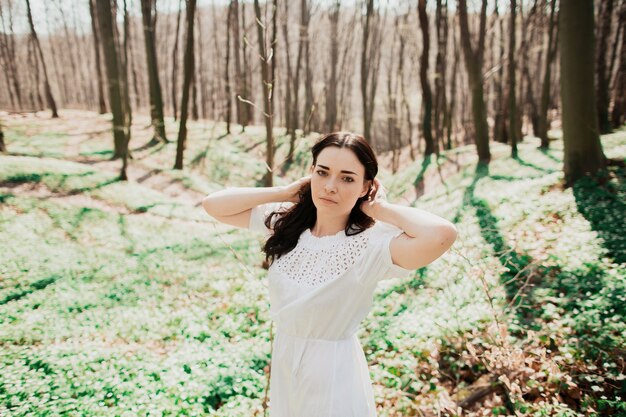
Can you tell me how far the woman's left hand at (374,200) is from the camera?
6.95ft

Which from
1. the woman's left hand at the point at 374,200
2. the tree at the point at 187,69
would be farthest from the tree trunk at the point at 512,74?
the woman's left hand at the point at 374,200

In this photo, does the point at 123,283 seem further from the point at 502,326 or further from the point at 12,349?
the point at 502,326

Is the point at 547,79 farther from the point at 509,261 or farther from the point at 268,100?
the point at 268,100

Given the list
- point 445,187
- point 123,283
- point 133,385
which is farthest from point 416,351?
point 445,187

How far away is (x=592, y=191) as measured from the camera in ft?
22.6

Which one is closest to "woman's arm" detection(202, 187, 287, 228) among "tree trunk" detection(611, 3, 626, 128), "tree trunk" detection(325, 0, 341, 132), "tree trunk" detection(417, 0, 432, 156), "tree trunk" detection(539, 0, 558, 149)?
"tree trunk" detection(417, 0, 432, 156)

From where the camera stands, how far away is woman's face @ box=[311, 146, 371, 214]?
1.95 m

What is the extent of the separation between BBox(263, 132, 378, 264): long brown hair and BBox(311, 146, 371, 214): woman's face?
5cm

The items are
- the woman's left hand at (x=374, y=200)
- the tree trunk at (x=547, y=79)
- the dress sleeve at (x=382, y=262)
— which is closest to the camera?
the dress sleeve at (x=382, y=262)

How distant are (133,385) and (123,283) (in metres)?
3.47

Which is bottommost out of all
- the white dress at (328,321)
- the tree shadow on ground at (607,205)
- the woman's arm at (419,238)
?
the tree shadow on ground at (607,205)

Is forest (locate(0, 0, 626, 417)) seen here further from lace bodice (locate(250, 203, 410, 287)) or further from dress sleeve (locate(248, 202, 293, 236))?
lace bodice (locate(250, 203, 410, 287))

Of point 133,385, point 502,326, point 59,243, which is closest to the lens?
point 502,326

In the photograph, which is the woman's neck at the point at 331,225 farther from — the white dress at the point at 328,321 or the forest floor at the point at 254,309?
the forest floor at the point at 254,309
